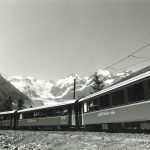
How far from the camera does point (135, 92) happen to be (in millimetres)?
12406

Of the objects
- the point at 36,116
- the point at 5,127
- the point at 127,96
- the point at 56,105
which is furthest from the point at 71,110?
the point at 5,127

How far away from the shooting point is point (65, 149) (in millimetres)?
8734

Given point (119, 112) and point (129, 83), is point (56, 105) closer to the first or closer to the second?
point (119, 112)

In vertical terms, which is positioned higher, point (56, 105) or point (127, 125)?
point (56, 105)

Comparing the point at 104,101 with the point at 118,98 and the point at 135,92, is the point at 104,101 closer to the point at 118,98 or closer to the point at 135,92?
the point at 118,98

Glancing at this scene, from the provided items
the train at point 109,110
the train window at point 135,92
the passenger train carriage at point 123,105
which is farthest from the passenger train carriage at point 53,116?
the train window at point 135,92

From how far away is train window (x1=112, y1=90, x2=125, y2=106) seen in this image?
13.7 metres

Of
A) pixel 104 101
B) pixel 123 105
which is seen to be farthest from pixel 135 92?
pixel 104 101

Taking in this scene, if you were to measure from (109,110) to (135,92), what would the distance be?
3363 millimetres

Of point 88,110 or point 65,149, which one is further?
point 88,110

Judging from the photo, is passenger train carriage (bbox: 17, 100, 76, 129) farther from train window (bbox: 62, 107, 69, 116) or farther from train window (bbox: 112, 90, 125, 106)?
train window (bbox: 112, 90, 125, 106)

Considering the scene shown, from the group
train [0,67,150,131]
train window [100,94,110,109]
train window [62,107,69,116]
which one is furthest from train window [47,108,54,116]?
train window [100,94,110,109]

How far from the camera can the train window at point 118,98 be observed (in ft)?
45.0

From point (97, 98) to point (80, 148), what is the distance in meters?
9.03
